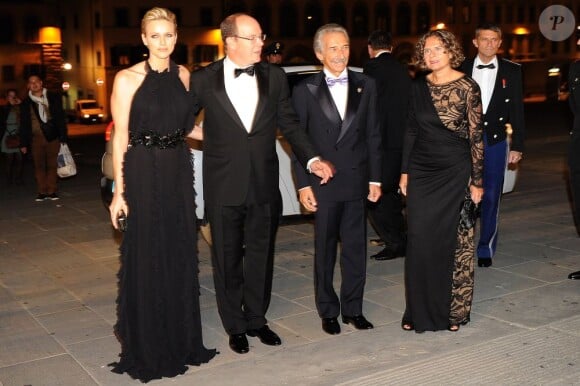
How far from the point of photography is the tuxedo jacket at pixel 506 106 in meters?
7.64

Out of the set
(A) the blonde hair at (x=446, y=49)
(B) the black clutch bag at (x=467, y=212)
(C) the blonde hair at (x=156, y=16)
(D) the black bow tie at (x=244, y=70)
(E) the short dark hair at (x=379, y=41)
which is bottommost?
(B) the black clutch bag at (x=467, y=212)

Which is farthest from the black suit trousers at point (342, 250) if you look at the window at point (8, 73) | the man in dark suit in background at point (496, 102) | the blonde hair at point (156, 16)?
the window at point (8, 73)

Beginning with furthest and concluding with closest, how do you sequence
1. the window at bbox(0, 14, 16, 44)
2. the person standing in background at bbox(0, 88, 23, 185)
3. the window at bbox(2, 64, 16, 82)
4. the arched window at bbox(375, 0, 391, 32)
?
the arched window at bbox(375, 0, 391, 32) → the window at bbox(0, 14, 16, 44) → the window at bbox(2, 64, 16, 82) → the person standing in background at bbox(0, 88, 23, 185)

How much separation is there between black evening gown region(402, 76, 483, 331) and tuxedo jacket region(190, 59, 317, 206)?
0.86 metres

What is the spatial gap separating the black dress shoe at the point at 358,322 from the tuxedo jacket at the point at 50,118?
7731 mm

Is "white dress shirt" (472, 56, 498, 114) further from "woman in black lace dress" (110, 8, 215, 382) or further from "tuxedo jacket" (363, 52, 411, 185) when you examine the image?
"woman in black lace dress" (110, 8, 215, 382)

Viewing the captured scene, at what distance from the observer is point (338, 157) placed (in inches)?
232

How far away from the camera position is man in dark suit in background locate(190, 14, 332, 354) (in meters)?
5.42

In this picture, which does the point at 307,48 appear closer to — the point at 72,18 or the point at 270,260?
the point at 72,18

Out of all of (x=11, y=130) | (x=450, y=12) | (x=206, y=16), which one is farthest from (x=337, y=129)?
(x=450, y=12)

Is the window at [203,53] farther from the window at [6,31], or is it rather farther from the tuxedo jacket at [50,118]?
the tuxedo jacket at [50,118]

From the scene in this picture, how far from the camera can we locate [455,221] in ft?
19.5

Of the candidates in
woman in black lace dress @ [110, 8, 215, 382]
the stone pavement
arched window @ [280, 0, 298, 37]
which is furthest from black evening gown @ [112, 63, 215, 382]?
arched window @ [280, 0, 298, 37]

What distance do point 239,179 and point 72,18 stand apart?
66.1 meters
